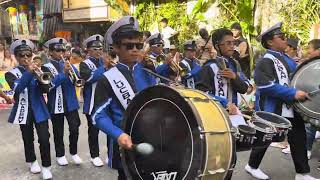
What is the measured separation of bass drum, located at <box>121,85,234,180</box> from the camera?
8.16ft

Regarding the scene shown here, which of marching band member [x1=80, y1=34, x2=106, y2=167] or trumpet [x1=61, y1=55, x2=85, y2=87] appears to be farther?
marching band member [x1=80, y1=34, x2=106, y2=167]

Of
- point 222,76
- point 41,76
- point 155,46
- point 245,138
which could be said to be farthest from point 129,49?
point 155,46

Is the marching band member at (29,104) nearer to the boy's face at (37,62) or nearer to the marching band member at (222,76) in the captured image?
the boy's face at (37,62)

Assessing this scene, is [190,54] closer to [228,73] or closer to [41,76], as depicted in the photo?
[228,73]

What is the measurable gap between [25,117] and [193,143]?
11.1ft

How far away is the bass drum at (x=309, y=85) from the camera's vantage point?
441cm

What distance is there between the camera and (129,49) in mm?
3207

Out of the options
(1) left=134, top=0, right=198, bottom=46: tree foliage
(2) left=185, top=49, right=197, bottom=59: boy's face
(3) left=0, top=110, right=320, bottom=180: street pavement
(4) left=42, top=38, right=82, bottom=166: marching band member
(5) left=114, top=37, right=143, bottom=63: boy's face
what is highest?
(1) left=134, top=0, right=198, bottom=46: tree foliage

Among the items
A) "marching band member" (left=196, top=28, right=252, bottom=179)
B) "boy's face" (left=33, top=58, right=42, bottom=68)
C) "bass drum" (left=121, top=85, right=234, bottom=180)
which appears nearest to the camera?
"bass drum" (left=121, top=85, right=234, bottom=180)

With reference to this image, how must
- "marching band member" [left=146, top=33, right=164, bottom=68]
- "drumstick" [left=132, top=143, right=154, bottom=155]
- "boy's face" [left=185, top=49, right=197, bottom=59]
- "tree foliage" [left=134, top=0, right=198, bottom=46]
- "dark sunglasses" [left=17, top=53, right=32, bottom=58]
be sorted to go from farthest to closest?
"tree foliage" [left=134, top=0, right=198, bottom=46], "boy's face" [left=185, top=49, right=197, bottom=59], "marching band member" [left=146, top=33, right=164, bottom=68], "dark sunglasses" [left=17, top=53, right=32, bottom=58], "drumstick" [left=132, top=143, right=154, bottom=155]

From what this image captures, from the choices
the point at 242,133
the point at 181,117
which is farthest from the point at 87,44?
the point at 181,117

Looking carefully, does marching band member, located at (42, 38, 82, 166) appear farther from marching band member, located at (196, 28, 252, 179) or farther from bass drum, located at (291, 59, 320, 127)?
bass drum, located at (291, 59, 320, 127)

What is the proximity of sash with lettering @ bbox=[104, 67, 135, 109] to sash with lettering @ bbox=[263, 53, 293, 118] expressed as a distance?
2181 millimetres

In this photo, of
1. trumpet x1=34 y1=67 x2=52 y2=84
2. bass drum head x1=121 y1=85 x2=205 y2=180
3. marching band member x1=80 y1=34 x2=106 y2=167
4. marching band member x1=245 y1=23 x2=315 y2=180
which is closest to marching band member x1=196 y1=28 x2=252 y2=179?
marching band member x1=245 y1=23 x2=315 y2=180
